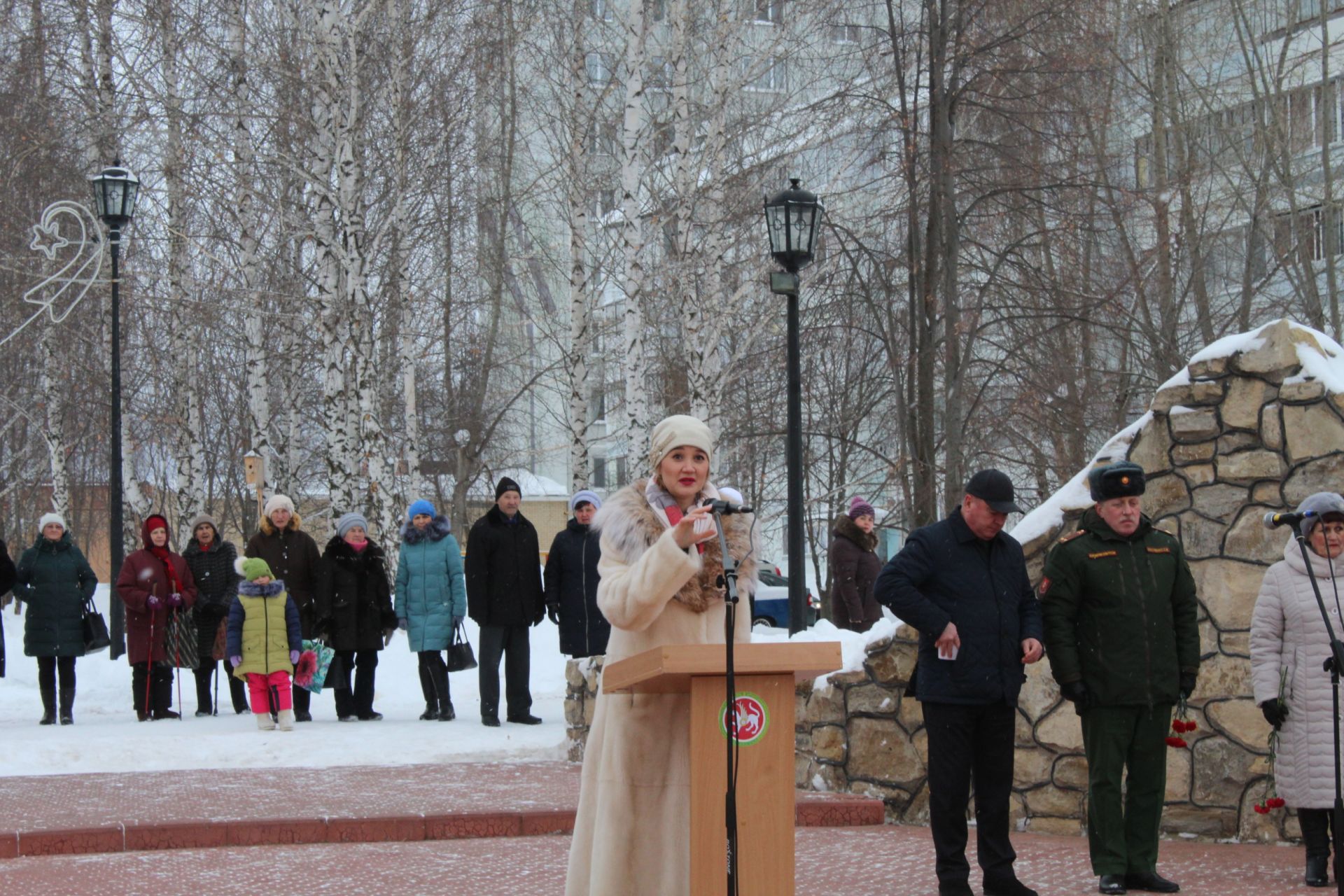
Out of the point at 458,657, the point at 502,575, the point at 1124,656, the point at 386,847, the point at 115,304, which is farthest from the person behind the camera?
the point at 115,304

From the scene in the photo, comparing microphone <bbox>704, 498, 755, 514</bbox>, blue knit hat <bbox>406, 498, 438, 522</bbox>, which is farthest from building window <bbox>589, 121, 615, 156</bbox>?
microphone <bbox>704, 498, 755, 514</bbox>

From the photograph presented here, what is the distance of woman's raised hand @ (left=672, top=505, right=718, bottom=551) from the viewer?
4.68 metres

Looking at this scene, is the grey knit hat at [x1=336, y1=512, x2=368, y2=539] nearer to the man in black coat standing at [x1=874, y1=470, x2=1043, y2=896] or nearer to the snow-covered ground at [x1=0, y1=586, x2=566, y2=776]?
the snow-covered ground at [x1=0, y1=586, x2=566, y2=776]

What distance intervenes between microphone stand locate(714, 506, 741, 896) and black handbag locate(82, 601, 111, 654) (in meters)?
10.5

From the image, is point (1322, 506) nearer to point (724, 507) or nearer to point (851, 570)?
point (724, 507)

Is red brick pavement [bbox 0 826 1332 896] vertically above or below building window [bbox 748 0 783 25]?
below

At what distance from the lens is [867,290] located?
64.7 feet

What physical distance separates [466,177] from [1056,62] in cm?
1467

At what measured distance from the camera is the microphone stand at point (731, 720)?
4.65 m

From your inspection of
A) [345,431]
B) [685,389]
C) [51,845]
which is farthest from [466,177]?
[51,845]

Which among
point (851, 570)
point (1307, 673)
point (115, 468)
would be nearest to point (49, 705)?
point (115, 468)

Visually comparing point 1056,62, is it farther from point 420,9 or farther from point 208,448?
point 208,448

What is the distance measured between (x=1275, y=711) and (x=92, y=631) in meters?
10.3

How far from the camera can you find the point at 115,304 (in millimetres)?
18484
